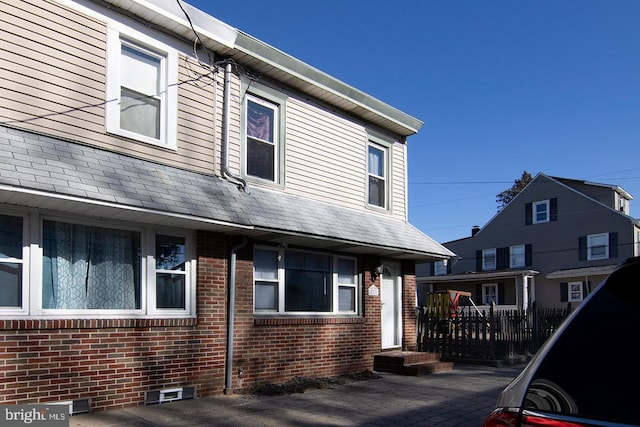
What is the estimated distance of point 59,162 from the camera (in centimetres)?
720

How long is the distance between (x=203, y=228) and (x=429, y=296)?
11.4m

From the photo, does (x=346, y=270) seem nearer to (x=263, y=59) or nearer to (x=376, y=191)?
(x=376, y=191)

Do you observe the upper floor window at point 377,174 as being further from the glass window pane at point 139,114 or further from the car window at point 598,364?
the car window at point 598,364

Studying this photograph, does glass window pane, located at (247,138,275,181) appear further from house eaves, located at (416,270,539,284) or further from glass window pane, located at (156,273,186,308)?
house eaves, located at (416,270,539,284)

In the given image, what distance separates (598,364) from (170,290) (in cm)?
736

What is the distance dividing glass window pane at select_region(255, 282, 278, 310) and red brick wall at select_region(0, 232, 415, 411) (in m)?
0.29

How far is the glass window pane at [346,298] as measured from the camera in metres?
12.0

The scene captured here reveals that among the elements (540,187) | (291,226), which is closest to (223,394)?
(291,226)

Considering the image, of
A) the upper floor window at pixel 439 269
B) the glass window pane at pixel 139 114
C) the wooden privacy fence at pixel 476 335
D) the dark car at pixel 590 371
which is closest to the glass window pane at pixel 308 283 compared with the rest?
the glass window pane at pixel 139 114

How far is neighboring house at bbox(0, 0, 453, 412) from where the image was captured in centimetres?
716

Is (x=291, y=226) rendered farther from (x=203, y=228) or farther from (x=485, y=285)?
(x=485, y=285)

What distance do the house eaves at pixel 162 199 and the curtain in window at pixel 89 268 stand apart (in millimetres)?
305

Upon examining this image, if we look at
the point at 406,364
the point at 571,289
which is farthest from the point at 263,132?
the point at 571,289

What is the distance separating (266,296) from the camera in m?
10.3
